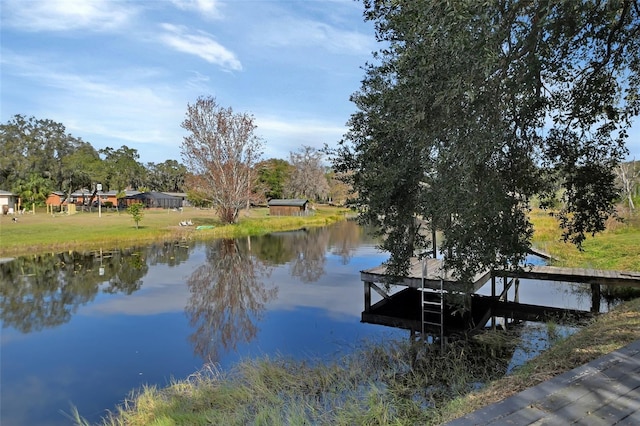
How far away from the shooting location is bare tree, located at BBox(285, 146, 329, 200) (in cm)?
6988

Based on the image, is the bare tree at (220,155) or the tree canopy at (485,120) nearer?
the tree canopy at (485,120)

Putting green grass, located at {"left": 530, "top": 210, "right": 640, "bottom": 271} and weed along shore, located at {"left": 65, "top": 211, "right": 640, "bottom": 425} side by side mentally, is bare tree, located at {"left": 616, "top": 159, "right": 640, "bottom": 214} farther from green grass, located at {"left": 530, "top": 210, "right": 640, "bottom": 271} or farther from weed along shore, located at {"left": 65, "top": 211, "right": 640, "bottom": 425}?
weed along shore, located at {"left": 65, "top": 211, "right": 640, "bottom": 425}

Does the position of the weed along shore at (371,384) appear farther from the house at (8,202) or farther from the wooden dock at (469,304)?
the house at (8,202)

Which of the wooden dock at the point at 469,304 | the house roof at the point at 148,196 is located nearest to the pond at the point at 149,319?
the wooden dock at the point at 469,304

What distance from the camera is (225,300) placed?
1474cm

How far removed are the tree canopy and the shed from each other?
55.4 metres

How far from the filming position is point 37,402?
288 inches

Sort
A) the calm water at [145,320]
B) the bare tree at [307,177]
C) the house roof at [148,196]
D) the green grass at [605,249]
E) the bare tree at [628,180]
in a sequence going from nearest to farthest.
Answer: the calm water at [145,320], the green grass at [605,249], the bare tree at [628,180], the house roof at [148,196], the bare tree at [307,177]

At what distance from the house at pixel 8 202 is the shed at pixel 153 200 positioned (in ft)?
42.2

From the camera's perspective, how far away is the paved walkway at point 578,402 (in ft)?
9.97

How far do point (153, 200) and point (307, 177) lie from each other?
24.4m

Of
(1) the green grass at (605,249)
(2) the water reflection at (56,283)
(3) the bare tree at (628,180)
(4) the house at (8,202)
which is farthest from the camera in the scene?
(4) the house at (8,202)

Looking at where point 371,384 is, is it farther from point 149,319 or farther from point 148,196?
point 148,196

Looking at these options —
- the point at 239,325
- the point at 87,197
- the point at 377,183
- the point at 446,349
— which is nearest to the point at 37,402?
the point at 239,325
